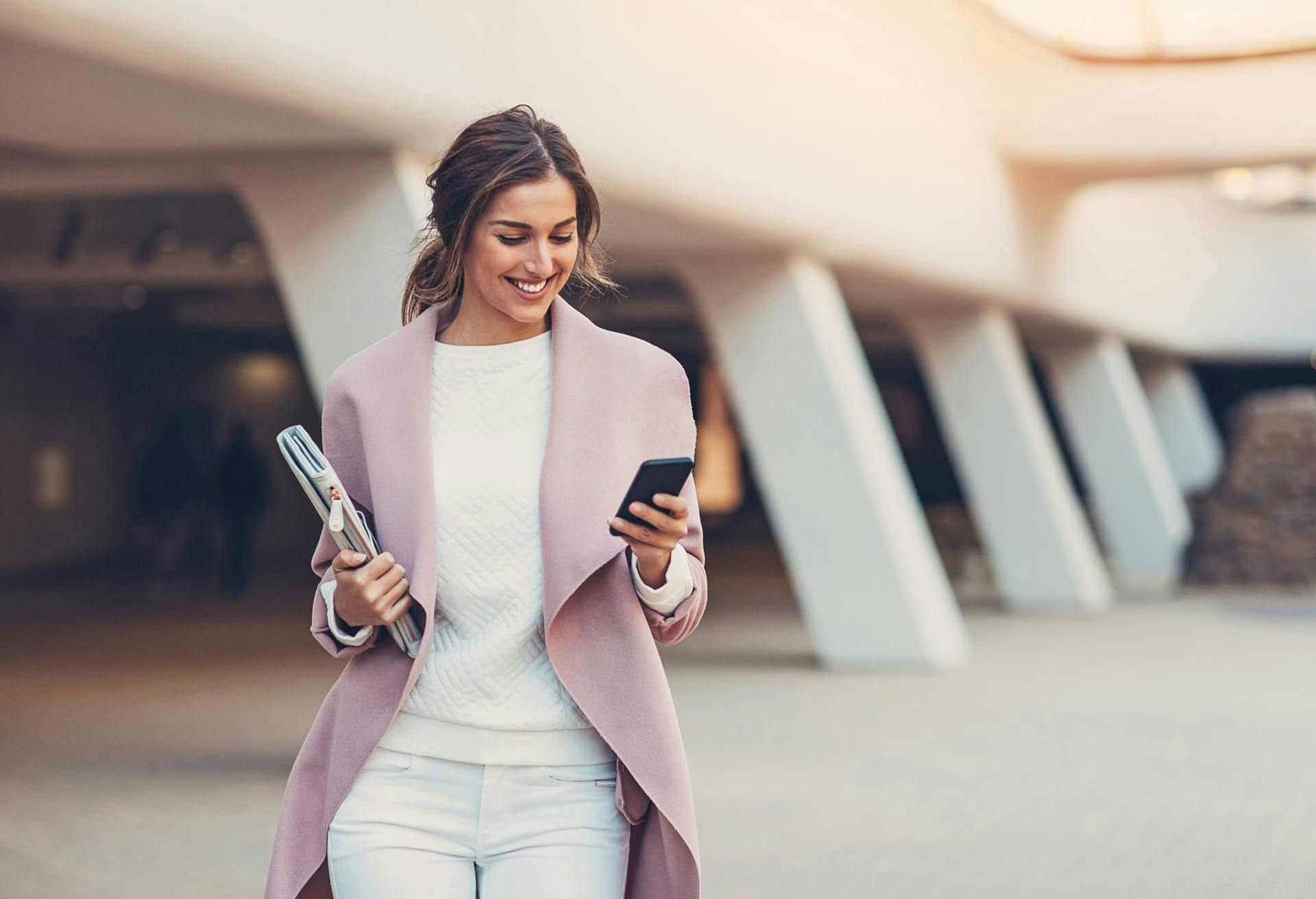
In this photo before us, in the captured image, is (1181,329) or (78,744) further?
(1181,329)

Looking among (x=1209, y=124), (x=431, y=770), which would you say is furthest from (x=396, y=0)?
(x=1209, y=124)

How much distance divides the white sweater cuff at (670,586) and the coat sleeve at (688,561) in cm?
2

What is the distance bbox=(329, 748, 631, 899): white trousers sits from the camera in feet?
7.64

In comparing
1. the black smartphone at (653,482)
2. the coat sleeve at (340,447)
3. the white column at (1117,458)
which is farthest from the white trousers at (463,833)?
the white column at (1117,458)

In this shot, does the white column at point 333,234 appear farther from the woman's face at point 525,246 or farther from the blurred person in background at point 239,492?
the blurred person in background at point 239,492

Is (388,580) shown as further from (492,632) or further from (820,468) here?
(820,468)

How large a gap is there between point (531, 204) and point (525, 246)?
0.06 m

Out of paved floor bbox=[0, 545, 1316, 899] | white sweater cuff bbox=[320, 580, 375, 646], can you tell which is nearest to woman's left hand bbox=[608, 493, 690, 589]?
white sweater cuff bbox=[320, 580, 375, 646]

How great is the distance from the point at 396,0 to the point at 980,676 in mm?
7943

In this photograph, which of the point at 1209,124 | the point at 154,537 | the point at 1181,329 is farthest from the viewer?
the point at 1181,329

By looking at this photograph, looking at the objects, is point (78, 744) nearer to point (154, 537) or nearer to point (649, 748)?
point (649, 748)

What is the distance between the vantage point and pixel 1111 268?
23.1 m

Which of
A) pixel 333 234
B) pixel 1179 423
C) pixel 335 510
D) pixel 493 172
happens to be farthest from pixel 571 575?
pixel 1179 423

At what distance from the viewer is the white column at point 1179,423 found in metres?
31.6
